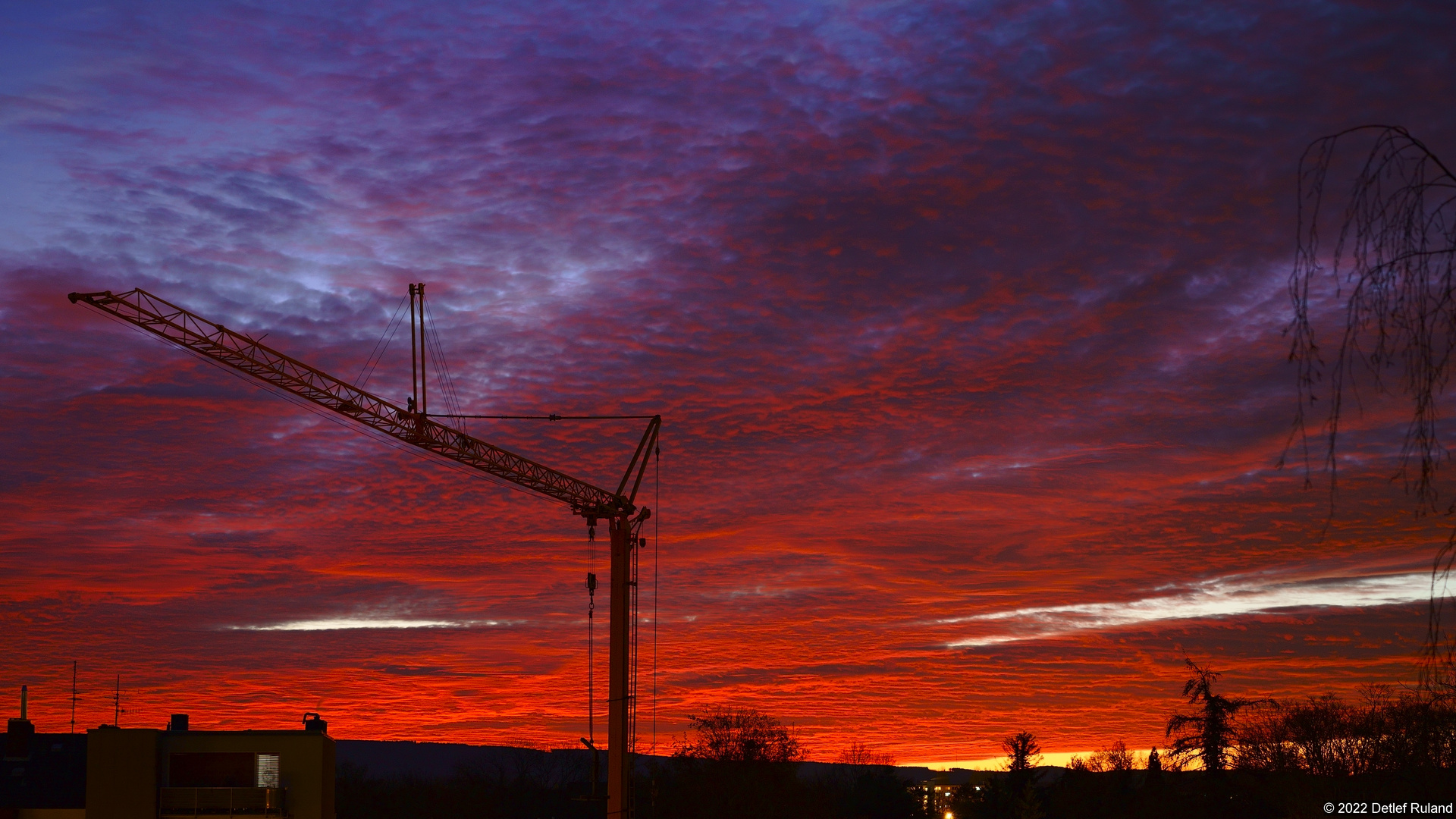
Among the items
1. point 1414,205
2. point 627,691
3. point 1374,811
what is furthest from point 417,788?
point 1414,205

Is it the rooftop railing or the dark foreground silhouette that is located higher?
the rooftop railing

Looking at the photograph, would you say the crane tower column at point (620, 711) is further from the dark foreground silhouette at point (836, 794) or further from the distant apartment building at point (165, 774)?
the distant apartment building at point (165, 774)

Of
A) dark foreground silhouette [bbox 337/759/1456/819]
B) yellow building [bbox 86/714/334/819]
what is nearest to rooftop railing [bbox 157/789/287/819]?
yellow building [bbox 86/714/334/819]

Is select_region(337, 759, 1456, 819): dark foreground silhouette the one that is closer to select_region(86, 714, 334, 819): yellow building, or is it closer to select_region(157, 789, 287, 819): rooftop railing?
select_region(86, 714, 334, 819): yellow building

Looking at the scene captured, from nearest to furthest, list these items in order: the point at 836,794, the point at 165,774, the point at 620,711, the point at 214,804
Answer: the point at 214,804 → the point at 165,774 → the point at 620,711 → the point at 836,794

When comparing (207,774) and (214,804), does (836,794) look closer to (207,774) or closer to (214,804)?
(207,774)

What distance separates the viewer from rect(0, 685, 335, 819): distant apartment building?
52.7 m

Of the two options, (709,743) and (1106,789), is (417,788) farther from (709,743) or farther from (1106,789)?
(1106,789)

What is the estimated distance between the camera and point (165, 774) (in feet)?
180

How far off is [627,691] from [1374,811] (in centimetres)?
4733

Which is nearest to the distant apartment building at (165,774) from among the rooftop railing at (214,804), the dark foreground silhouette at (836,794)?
the rooftop railing at (214,804)

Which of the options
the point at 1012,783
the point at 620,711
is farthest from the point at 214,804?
the point at 1012,783

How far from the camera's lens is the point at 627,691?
74.3 m

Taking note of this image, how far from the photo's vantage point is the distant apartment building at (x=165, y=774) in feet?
173
